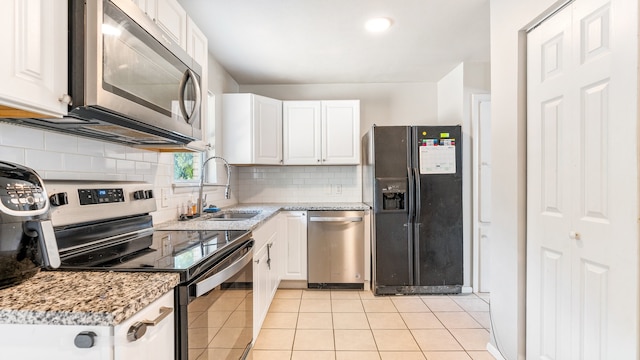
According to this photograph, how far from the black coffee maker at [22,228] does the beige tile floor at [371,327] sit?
1.39m

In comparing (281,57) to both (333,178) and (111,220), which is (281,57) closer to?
(333,178)

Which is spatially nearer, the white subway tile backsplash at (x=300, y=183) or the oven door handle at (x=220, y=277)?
the oven door handle at (x=220, y=277)

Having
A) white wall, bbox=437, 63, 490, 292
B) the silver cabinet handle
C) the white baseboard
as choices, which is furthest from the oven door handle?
white wall, bbox=437, 63, 490, 292

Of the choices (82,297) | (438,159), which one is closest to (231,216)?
(82,297)

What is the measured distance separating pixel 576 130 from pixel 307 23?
6.21 feet

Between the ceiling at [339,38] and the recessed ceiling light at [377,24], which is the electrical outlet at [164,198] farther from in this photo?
the recessed ceiling light at [377,24]

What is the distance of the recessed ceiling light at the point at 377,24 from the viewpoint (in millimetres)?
2359

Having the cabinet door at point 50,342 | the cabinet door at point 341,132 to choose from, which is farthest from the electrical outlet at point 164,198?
the cabinet door at point 341,132

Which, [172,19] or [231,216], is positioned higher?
[172,19]

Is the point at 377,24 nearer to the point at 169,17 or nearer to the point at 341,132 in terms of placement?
the point at 341,132

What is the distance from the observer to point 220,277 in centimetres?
121

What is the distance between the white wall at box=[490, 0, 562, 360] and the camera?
1.78 meters

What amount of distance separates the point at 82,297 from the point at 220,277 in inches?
19.8

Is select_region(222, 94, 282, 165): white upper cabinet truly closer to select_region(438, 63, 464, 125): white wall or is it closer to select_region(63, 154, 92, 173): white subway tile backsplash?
select_region(63, 154, 92, 173): white subway tile backsplash
